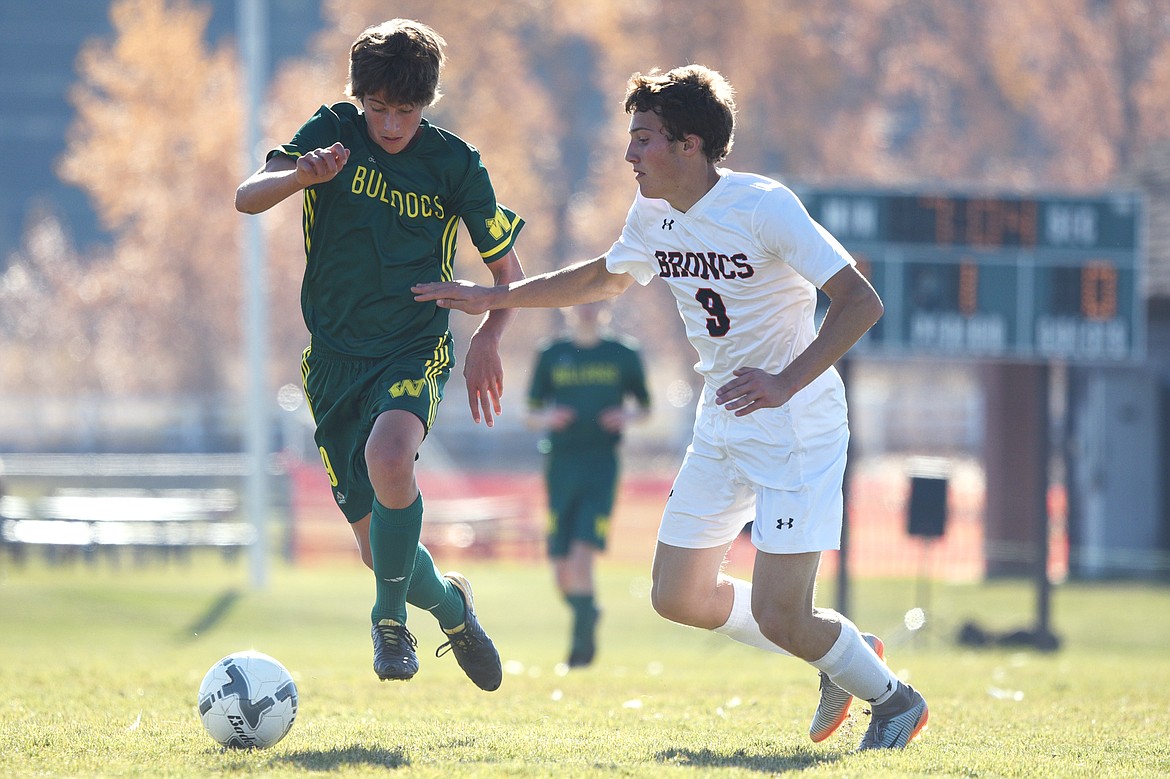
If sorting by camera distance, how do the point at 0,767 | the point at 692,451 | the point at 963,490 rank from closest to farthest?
the point at 0,767 → the point at 692,451 → the point at 963,490

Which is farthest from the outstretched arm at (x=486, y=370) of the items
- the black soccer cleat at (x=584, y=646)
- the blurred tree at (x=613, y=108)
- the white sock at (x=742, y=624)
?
the blurred tree at (x=613, y=108)

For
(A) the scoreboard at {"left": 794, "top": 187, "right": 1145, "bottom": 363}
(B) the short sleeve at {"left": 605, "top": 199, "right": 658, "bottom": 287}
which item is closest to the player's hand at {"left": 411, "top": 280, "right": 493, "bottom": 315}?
(B) the short sleeve at {"left": 605, "top": 199, "right": 658, "bottom": 287}

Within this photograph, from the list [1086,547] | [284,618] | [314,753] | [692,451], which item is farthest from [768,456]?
[1086,547]

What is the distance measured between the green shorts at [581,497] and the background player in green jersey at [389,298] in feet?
13.8

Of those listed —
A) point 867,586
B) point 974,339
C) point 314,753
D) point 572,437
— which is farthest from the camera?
point 867,586

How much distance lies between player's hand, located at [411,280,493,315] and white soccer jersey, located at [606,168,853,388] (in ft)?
2.18

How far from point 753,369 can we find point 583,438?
5.10 m

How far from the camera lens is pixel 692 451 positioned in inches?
221

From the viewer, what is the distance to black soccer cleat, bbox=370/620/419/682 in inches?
206

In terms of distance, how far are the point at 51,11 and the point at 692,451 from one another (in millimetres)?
69832

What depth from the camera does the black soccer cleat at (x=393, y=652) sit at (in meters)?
5.23

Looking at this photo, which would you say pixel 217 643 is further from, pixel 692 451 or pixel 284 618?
pixel 692 451

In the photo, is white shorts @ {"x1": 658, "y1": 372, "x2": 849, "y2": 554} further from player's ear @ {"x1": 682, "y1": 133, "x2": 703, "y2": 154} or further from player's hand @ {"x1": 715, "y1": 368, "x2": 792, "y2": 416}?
player's ear @ {"x1": 682, "y1": 133, "x2": 703, "y2": 154}

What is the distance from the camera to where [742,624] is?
5809 millimetres
